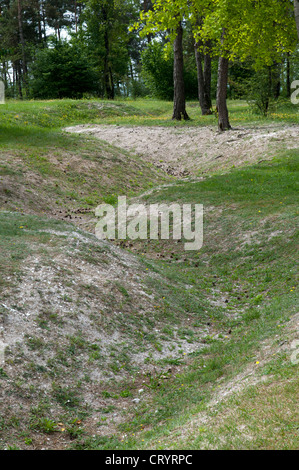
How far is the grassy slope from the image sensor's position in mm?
4707

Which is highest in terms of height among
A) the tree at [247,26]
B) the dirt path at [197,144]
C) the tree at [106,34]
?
the tree at [106,34]

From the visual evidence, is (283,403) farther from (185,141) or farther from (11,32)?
(11,32)

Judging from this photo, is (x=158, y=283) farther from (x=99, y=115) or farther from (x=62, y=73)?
(x=62, y=73)

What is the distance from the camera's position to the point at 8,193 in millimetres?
13922

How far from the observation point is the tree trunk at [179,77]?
82.4ft

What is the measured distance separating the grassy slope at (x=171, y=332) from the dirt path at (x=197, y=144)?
3.63 meters

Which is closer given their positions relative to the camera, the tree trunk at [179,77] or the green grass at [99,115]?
the green grass at [99,115]

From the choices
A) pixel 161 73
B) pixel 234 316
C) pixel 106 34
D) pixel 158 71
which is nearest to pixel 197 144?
pixel 234 316

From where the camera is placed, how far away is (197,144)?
21859mm

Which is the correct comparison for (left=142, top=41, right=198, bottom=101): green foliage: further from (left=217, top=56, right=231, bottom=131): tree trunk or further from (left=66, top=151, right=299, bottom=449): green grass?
(left=66, top=151, right=299, bottom=449): green grass

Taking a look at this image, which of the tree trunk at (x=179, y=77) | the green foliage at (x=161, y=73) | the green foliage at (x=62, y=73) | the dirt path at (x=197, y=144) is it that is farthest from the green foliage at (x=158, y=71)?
the dirt path at (x=197, y=144)

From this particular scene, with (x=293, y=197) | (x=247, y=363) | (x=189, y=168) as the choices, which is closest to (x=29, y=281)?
(x=247, y=363)

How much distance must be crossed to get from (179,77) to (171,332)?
2121 centimetres

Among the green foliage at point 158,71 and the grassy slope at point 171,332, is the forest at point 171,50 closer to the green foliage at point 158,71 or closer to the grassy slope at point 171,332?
the green foliage at point 158,71
